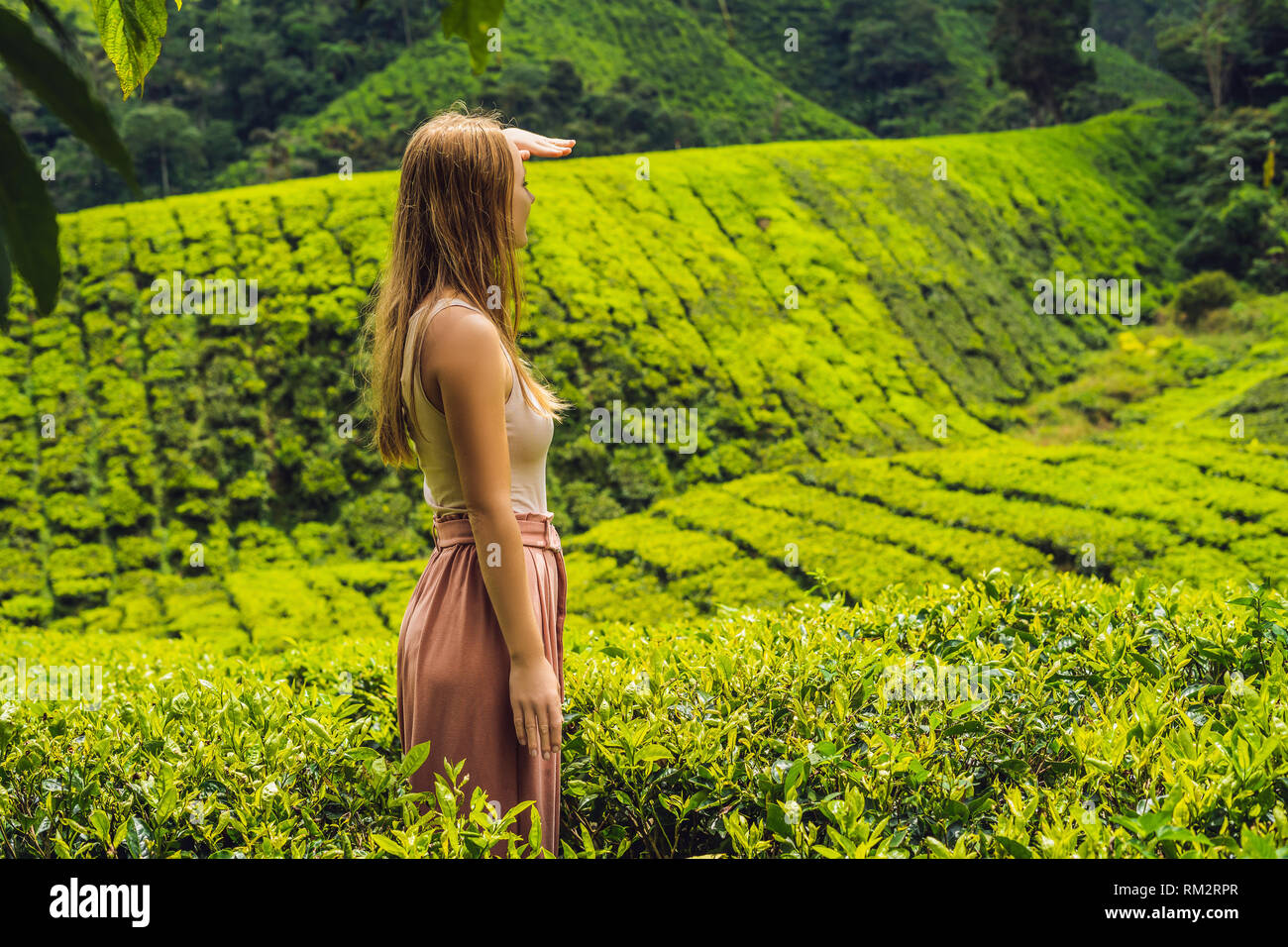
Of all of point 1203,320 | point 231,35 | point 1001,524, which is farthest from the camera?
point 231,35

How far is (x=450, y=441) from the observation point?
63.6 inches

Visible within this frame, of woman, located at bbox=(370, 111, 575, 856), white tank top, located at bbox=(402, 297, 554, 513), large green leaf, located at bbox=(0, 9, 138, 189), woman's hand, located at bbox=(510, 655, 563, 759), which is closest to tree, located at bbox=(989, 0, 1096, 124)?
woman, located at bbox=(370, 111, 575, 856)

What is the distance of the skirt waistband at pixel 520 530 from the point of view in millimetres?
1681

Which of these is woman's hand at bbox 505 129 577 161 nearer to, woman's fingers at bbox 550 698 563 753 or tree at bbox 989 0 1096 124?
woman's fingers at bbox 550 698 563 753

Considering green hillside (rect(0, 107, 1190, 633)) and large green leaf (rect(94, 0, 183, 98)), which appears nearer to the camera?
large green leaf (rect(94, 0, 183, 98))

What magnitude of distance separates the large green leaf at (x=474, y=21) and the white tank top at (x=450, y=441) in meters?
0.70

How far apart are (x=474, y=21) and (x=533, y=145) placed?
3.47ft

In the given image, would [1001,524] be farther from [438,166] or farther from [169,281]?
[169,281]

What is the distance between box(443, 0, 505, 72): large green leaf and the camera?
0.83 m

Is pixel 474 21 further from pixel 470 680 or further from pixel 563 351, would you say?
pixel 563 351

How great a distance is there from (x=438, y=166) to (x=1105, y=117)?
2113cm

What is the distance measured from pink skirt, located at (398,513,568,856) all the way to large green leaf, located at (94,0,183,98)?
0.85 metres
